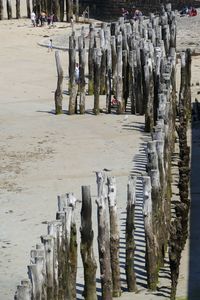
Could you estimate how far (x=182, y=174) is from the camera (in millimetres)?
17578

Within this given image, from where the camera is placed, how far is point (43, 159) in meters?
20.5

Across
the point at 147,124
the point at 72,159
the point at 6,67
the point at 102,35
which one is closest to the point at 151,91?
the point at 147,124

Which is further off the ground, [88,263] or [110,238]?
[110,238]

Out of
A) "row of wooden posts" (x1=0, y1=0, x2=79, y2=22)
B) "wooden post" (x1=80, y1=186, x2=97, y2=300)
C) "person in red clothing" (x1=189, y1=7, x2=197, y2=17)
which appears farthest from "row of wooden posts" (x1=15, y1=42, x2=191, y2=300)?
"row of wooden posts" (x1=0, y1=0, x2=79, y2=22)

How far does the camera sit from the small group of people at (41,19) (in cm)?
3944

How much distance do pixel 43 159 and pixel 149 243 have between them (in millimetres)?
6944

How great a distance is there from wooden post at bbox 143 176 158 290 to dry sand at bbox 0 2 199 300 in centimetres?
15

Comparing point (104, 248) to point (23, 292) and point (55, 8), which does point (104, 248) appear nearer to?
point (23, 292)

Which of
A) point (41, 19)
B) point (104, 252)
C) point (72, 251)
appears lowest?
point (41, 19)

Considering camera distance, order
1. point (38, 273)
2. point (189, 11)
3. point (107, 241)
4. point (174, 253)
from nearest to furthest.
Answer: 1. point (38, 273)
2. point (107, 241)
3. point (174, 253)
4. point (189, 11)

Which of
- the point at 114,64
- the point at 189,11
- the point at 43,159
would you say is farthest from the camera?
the point at 189,11

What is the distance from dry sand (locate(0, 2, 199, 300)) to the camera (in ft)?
48.7

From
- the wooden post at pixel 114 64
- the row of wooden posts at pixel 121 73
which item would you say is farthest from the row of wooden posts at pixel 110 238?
the wooden post at pixel 114 64

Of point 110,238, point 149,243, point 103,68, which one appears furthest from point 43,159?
point 110,238
